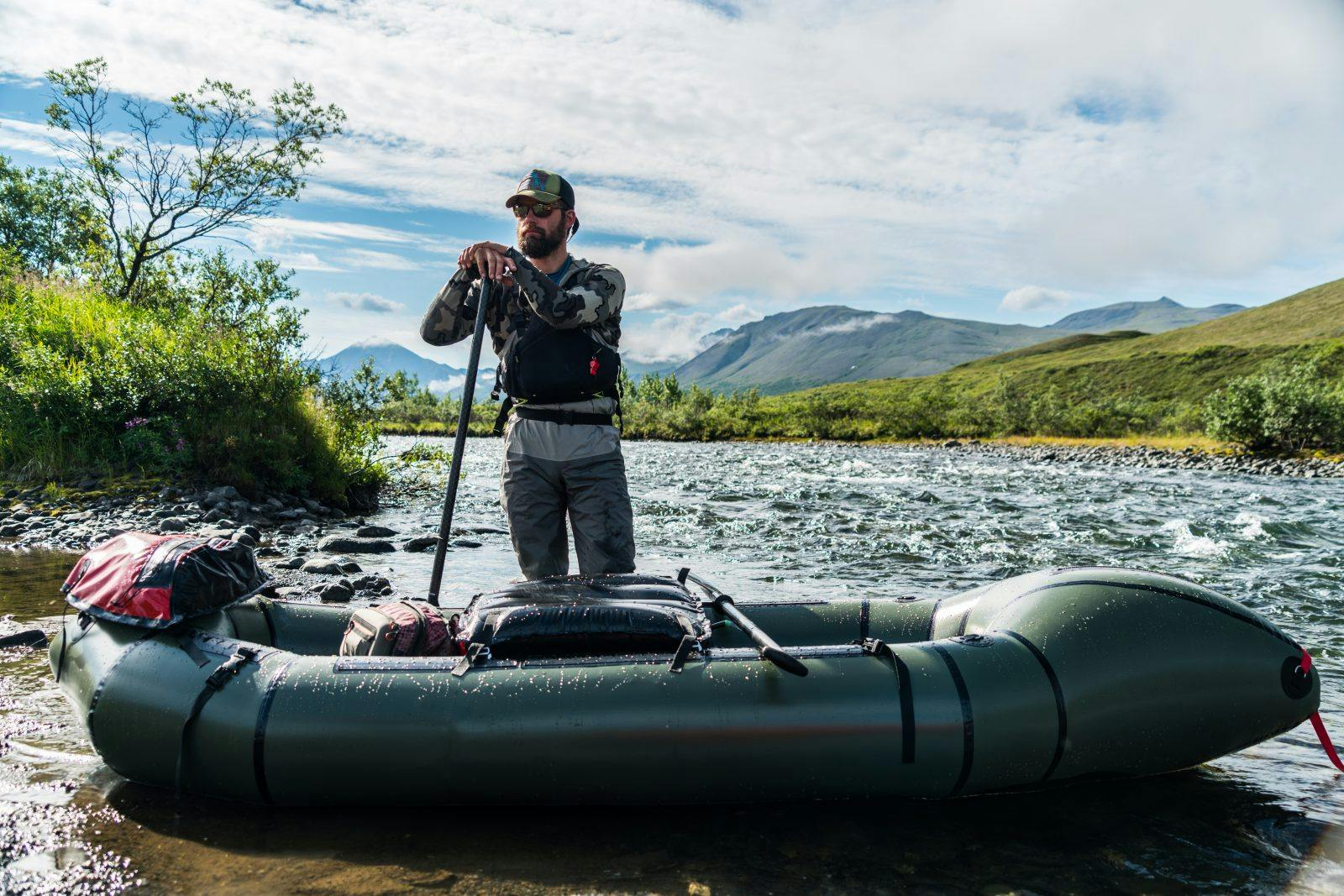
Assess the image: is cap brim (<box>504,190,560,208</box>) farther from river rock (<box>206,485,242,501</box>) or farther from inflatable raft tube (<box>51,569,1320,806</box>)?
river rock (<box>206,485,242,501</box>)

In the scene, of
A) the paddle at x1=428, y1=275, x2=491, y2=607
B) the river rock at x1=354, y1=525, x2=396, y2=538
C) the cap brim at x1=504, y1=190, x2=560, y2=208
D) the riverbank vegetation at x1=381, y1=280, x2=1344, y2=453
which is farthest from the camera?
the riverbank vegetation at x1=381, y1=280, x2=1344, y2=453

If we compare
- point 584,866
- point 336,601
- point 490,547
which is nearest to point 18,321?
point 490,547

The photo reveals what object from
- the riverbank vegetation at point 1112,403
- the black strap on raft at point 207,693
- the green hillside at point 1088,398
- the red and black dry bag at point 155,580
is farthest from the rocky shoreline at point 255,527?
the green hillside at point 1088,398

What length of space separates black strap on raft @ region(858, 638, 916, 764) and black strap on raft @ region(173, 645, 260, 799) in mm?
2969

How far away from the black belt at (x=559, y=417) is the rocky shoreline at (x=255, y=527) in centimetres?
349

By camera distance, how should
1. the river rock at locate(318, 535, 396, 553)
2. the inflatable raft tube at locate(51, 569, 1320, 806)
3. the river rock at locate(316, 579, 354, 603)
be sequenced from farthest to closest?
the river rock at locate(318, 535, 396, 553) → the river rock at locate(316, 579, 354, 603) → the inflatable raft tube at locate(51, 569, 1320, 806)

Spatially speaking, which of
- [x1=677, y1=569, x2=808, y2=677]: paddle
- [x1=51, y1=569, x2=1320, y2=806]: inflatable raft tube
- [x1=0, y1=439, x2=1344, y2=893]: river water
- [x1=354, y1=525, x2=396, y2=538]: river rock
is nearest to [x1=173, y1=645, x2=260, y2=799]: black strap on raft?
[x1=51, y1=569, x2=1320, y2=806]: inflatable raft tube

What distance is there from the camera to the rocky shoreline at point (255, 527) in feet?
27.9

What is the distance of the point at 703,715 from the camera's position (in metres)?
3.50

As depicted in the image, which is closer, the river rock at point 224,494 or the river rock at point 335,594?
the river rock at point 335,594

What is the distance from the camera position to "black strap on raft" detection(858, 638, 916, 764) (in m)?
3.55

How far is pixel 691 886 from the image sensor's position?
312cm

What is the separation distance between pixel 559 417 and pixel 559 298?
777 mm

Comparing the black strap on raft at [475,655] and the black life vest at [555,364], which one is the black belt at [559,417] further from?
the black strap on raft at [475,655]
